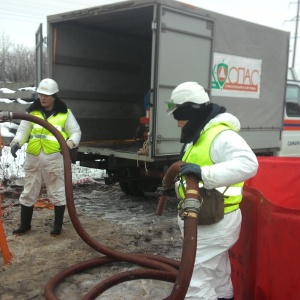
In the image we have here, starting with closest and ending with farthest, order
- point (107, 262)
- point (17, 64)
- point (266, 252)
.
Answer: point (266, 252)
point (107, 262)
point (17, 64)

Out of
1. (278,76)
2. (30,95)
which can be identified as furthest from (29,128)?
(30,95)

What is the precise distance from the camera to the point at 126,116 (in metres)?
7.98

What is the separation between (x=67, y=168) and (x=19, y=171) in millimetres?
5518

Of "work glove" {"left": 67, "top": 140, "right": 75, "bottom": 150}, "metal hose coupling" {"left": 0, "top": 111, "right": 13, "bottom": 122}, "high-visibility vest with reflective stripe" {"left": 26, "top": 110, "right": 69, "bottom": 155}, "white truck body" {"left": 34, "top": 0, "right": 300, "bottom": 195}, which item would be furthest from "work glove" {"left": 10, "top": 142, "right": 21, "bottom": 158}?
"white truck body" {"left": 34, "top": 0, "right": 300, "bottom": 195}

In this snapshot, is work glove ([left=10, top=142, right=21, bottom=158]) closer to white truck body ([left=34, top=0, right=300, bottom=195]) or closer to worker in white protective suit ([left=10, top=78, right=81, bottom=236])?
worker in white protective suit ([left=10, top=78, right=81, bottom=236])

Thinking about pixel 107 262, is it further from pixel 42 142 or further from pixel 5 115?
pixel 5 115

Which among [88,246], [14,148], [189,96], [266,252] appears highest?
[189,96]

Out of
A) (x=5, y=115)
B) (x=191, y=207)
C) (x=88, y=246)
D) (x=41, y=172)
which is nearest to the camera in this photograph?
(x=191, y=207)

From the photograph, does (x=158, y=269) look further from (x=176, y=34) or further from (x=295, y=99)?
(x=295, y=99)

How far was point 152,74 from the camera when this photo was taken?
5.12m

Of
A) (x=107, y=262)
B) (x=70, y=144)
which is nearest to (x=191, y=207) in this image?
(x=107, y=262)

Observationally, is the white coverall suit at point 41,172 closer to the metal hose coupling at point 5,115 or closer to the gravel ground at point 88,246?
the gravel ground at point 88,246

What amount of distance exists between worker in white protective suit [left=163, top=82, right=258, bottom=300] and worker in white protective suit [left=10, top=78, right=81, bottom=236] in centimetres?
243

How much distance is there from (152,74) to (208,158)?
8.77ft
